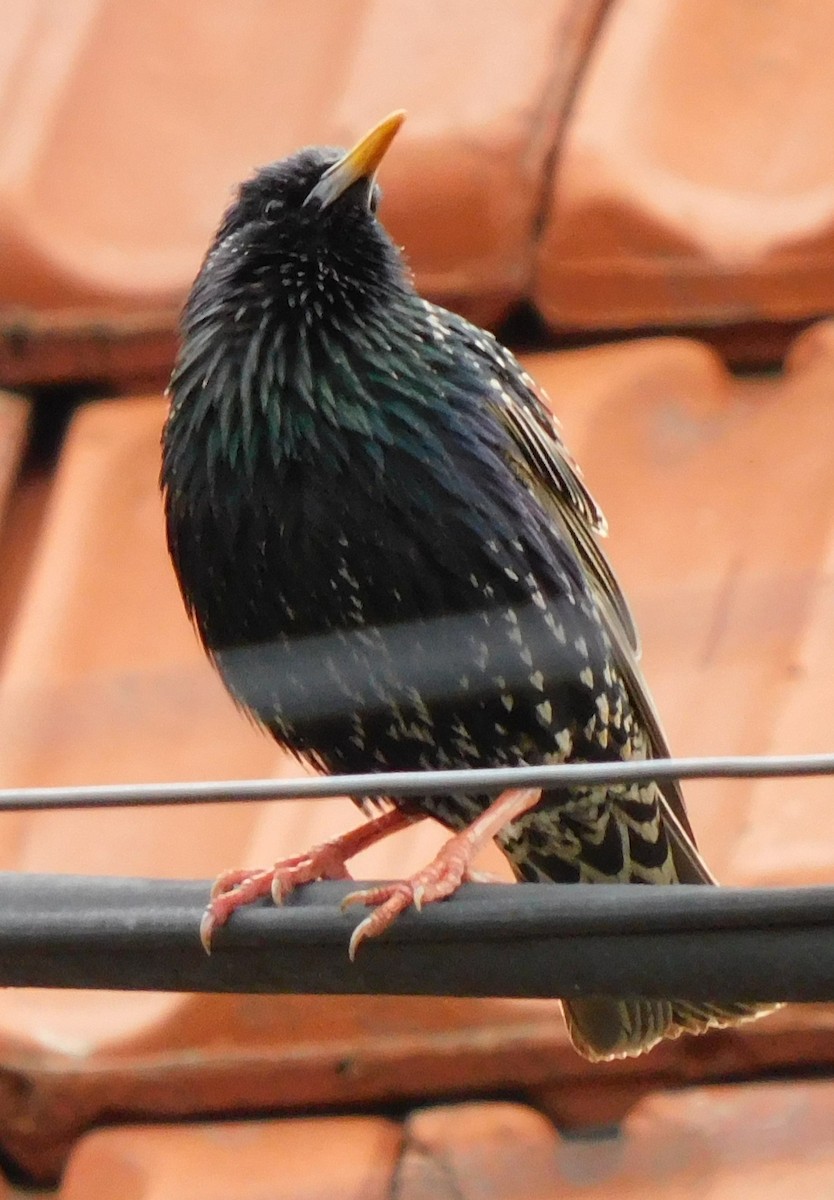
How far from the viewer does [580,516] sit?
2814 mm

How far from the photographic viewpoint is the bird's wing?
2711mm

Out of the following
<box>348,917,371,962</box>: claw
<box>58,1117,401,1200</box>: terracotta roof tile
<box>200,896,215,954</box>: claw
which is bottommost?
<box>58,1117,401,1200</box>: terracotta roof tile

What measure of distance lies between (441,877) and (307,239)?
0.82 meters

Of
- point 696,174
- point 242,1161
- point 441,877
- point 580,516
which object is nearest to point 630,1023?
point 441,877

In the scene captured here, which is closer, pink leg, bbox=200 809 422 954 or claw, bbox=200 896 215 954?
claw, bbox=200 896 215 954

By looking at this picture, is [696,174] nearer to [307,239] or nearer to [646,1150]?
[307,239]

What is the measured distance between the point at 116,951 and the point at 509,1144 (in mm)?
1087

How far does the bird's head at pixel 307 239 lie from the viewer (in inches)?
104

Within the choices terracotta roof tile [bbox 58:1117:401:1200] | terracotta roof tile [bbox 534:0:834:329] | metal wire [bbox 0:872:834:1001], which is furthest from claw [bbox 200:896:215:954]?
terracotta roof tile [bbox 534:0:834:329]

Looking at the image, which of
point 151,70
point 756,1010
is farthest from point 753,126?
point 756,1010

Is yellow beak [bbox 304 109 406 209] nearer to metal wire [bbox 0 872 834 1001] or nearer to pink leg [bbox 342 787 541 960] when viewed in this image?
pink leg [bbox 342 787 541 960]

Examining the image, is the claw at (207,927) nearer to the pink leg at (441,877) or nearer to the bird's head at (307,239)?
the pink leg at (441,877)

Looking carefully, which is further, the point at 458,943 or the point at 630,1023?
the point at 630,1023

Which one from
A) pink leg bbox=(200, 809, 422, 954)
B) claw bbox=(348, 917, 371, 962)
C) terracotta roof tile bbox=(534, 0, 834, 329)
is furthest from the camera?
terracotta roof tile bbox=(534, 0, 834, 329)
